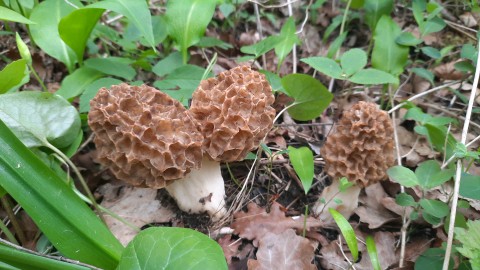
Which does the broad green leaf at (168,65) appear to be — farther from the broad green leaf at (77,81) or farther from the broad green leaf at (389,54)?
the broad green leaf at (389,54)

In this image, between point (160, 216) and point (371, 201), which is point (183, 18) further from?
point (371, 201)

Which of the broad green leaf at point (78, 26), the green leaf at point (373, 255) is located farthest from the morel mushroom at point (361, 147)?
the broad green leaf at point (78, 26)

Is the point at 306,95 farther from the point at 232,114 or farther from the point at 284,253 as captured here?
the point at 284,253

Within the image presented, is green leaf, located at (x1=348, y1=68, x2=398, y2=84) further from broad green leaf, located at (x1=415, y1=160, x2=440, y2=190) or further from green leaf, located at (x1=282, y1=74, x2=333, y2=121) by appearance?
broad green leaf, located at (x1=415, y1=160, x2=440, y2=190)

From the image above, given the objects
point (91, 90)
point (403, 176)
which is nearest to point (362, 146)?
point (403, 176)

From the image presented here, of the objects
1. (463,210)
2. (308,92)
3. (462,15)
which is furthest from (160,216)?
(462,15)

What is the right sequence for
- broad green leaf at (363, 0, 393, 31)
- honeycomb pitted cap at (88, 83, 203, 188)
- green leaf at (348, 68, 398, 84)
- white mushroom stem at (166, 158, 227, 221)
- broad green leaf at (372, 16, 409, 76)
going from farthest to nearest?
1. broad green leaf at (363, 0, 393, 31)
2. broad green leaf at (372, 16, 409, 76)
3. green leaf at (348, 68, 398, 84)
4. white mushroom stem at (166, 158, 227, 221)
5. honeycomb pitted cap at (88, 83, 203, 188)

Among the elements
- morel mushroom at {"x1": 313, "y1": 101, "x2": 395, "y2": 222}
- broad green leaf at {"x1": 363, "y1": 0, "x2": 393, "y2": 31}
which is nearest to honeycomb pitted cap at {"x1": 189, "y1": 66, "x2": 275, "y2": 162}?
morel mushroom at {"x1": 313, "y1": 101, "x2": 395, "y2": 222}
